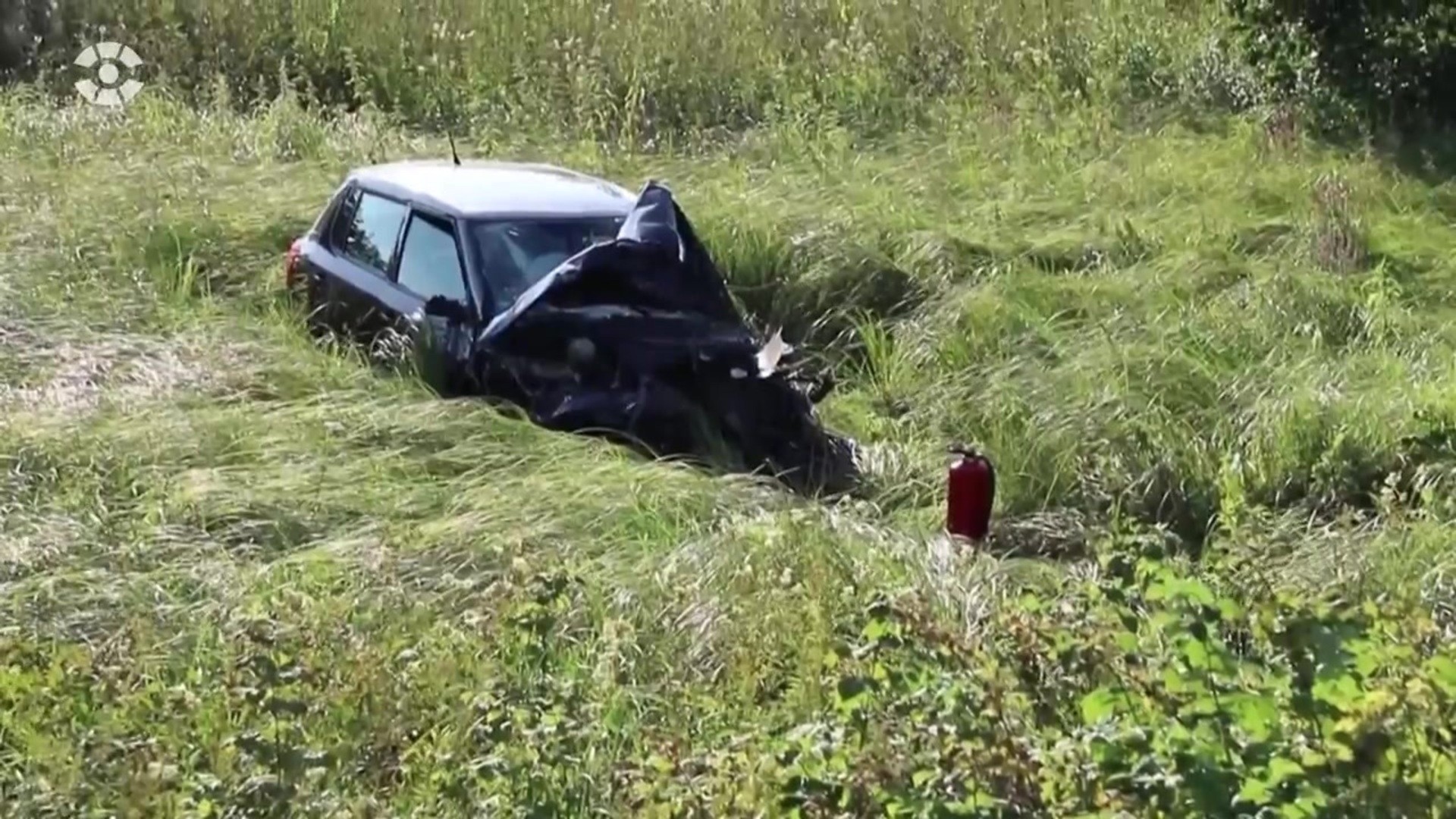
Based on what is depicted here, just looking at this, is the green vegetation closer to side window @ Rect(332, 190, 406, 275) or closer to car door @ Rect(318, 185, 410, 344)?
car door @ Rect(318, 185, 410, 344)

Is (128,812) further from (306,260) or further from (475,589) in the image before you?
(306,260)

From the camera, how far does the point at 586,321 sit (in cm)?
775

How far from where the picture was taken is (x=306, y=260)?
9531 millimetres

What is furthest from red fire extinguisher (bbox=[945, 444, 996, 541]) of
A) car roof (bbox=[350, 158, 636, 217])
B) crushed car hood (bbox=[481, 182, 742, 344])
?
car roof (bbox=[350, 158, 636, 217])

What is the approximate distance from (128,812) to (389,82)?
1173 cm

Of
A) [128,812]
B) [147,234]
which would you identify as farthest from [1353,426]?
[147,234]

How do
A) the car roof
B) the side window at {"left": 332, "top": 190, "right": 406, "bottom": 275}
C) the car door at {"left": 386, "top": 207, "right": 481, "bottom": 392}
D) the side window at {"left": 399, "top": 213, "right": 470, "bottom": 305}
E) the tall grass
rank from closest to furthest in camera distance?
1. the car door at {"left": 386, "top": 207, "right": 481, "bottom": 392}
2. the side window at {"left": 399, "top": 213, "right": 470, "bottom": 305}
3. the car roof
4. the side window at {"left": 332, "top": 190, "right": 406, "bottom": 275}
5. the tall grass

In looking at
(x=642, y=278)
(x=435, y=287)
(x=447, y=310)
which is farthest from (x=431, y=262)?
(x=642, y=278)

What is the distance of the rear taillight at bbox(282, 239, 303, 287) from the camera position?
968cm

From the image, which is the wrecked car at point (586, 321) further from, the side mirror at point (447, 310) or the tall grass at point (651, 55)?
the tall grass at point (651, 55)

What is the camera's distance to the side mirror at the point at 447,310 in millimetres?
8133

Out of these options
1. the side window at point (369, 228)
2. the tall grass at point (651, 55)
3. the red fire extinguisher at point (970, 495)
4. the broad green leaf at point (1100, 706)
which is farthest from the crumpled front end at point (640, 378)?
the tall grass at point (651, 55)

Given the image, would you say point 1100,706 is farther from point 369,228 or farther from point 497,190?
point 369,228

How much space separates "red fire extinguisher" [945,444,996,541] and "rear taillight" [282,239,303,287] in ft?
13.6
